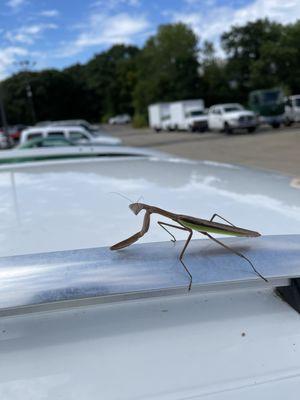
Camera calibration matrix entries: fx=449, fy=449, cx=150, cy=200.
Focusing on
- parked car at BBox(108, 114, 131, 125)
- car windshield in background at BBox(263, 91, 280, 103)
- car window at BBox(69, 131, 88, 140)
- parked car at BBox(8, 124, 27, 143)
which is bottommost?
parked car at BBox(108, 114, 131, 125)

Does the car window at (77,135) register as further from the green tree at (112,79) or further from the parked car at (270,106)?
the green tree at (112,79)

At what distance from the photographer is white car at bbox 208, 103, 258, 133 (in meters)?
27.4

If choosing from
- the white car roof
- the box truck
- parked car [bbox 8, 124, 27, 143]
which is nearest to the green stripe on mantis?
the white car roof

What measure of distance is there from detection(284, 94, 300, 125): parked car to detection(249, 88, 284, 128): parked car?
0.47 meters

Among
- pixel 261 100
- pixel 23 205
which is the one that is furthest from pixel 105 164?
pixel 261 100

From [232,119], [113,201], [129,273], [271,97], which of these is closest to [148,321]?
[129,273]

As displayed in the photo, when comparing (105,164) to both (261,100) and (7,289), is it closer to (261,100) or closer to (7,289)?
(7,289)

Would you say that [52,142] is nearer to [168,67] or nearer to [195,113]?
[195,113]

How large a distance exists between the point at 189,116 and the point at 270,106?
8047 mm

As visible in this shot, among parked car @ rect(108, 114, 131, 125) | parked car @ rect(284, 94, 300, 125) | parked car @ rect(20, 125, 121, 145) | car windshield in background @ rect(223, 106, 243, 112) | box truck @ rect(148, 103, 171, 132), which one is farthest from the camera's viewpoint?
parked car @ rect(108, 114, 131, 125)

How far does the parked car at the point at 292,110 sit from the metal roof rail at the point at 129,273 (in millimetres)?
29577

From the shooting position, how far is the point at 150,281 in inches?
37.1

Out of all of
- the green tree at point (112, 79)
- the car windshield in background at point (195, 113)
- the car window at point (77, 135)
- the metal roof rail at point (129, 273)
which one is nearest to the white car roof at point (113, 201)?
the metal roof rail at point (129, 273)

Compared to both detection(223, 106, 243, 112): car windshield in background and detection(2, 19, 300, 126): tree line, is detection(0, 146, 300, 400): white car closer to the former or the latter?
detection(223, 106, 243, 112): car windshield in background
